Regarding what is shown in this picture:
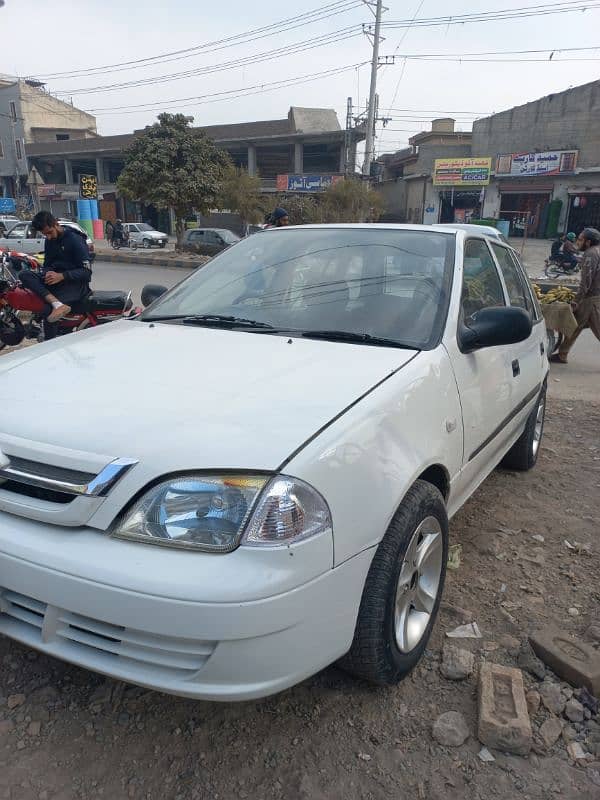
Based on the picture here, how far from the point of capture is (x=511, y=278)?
3691 mm

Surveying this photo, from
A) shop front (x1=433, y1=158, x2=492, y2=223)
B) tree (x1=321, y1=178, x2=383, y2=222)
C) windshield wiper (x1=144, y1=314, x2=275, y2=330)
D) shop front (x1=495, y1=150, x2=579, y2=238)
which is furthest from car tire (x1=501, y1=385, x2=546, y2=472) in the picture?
shop front (x1=433, y1=158, x2=492, y2=223)

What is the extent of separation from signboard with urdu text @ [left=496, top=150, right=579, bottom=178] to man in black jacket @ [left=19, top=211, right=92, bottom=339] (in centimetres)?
3176

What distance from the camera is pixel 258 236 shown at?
3.52 meters

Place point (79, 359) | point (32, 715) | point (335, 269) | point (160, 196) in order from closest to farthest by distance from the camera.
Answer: point (32, 715)
point (79, 359)
point (335, 269)
point (160, 196)

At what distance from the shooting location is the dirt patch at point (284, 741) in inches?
69.7

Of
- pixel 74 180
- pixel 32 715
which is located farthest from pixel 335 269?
pixel 74 180

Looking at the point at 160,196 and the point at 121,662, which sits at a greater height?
the point at 160,196

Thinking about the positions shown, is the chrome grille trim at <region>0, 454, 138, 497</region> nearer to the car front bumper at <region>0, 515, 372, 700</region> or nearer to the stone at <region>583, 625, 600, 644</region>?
the car front bumper at <region>0, 515, 372, 700</region>

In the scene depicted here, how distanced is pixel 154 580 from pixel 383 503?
710mm

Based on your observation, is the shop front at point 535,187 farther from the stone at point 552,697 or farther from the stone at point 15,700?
the stone at point 15,700

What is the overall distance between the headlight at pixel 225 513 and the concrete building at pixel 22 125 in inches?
2231

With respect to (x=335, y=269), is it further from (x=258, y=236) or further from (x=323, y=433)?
(x=323, y=433)

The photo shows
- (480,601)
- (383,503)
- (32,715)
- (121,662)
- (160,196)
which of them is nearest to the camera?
(121,662)

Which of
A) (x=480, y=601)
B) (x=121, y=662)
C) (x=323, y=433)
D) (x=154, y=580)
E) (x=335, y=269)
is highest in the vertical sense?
(x=335, y=269)
